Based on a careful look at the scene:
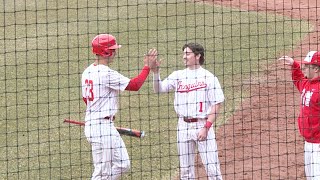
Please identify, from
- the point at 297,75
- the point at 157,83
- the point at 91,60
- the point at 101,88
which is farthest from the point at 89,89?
the point at 91,60

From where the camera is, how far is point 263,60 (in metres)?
14.7

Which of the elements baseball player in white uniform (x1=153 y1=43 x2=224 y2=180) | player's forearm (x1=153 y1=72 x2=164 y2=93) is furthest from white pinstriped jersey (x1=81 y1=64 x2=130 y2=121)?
baseball player in white uniform (x1=153 y1=43 x2=224 y2=180)

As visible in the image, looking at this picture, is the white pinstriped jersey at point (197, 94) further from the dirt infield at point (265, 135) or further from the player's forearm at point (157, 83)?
the dirt infield at point (265, 135)

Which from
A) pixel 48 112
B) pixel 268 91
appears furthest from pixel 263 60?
pixel 48 112

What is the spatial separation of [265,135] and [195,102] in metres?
2.66

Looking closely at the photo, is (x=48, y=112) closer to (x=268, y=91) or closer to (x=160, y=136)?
(x=160, y=136)

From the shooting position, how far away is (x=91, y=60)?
47.2ft

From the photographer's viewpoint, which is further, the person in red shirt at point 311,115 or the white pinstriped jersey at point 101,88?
the white pinstriped jersey at point 101,88

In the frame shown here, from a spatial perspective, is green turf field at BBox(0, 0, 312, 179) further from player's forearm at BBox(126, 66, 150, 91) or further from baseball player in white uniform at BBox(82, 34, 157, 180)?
player's forearm at BBox(126, 66, 150, 91)

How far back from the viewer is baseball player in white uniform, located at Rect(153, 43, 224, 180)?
30.3ft

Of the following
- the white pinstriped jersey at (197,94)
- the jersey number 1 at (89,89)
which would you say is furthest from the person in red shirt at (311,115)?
the jersey number 1 at (89,89)

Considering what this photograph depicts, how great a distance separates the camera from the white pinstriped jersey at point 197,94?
9.23 metres

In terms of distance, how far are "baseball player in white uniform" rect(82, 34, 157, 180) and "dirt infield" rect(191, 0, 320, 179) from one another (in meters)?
1.50

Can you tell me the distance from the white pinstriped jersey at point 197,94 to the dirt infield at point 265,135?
1.35m
